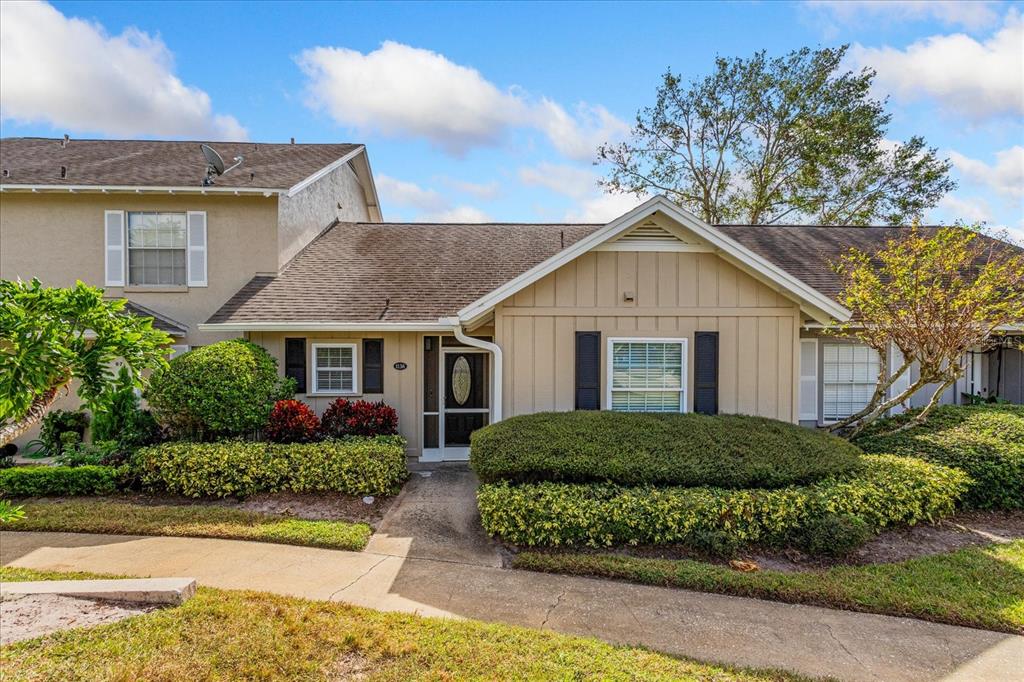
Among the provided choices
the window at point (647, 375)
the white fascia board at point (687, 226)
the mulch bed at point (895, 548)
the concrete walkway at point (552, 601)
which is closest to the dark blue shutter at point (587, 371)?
the window at point (647, 375)

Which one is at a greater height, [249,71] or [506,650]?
[249,71]

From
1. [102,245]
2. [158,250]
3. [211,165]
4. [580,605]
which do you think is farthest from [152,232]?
[580,605]

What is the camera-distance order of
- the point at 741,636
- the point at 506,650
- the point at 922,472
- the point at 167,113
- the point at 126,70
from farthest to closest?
1. the point at 167,113
2. the point at 126,70
3. the point at 922,472
4. the point at 741,636
5. the point at 506,650

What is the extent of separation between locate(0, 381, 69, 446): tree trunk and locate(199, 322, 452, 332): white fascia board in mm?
6210

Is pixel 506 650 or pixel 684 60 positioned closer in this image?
pixel 506 650

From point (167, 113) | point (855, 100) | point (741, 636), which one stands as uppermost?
point (855, 100)

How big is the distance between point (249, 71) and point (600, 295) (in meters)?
10.4

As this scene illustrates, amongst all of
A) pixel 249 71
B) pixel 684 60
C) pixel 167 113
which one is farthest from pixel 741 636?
pixel 684 60

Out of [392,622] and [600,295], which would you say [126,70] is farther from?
[392,622]

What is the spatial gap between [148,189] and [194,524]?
26.3ft

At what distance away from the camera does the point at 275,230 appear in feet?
38.7

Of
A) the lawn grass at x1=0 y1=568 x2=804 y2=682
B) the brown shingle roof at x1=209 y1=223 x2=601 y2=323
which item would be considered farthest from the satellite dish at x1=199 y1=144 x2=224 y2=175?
the lawn grass at x1=0 y1=568 x2=804 y2=682

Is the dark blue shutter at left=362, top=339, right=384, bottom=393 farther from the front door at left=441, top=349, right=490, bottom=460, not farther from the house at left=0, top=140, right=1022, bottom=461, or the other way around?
the front door at left=441, top=349, right=490, bottom=460

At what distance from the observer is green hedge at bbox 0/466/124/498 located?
798 centimetres
